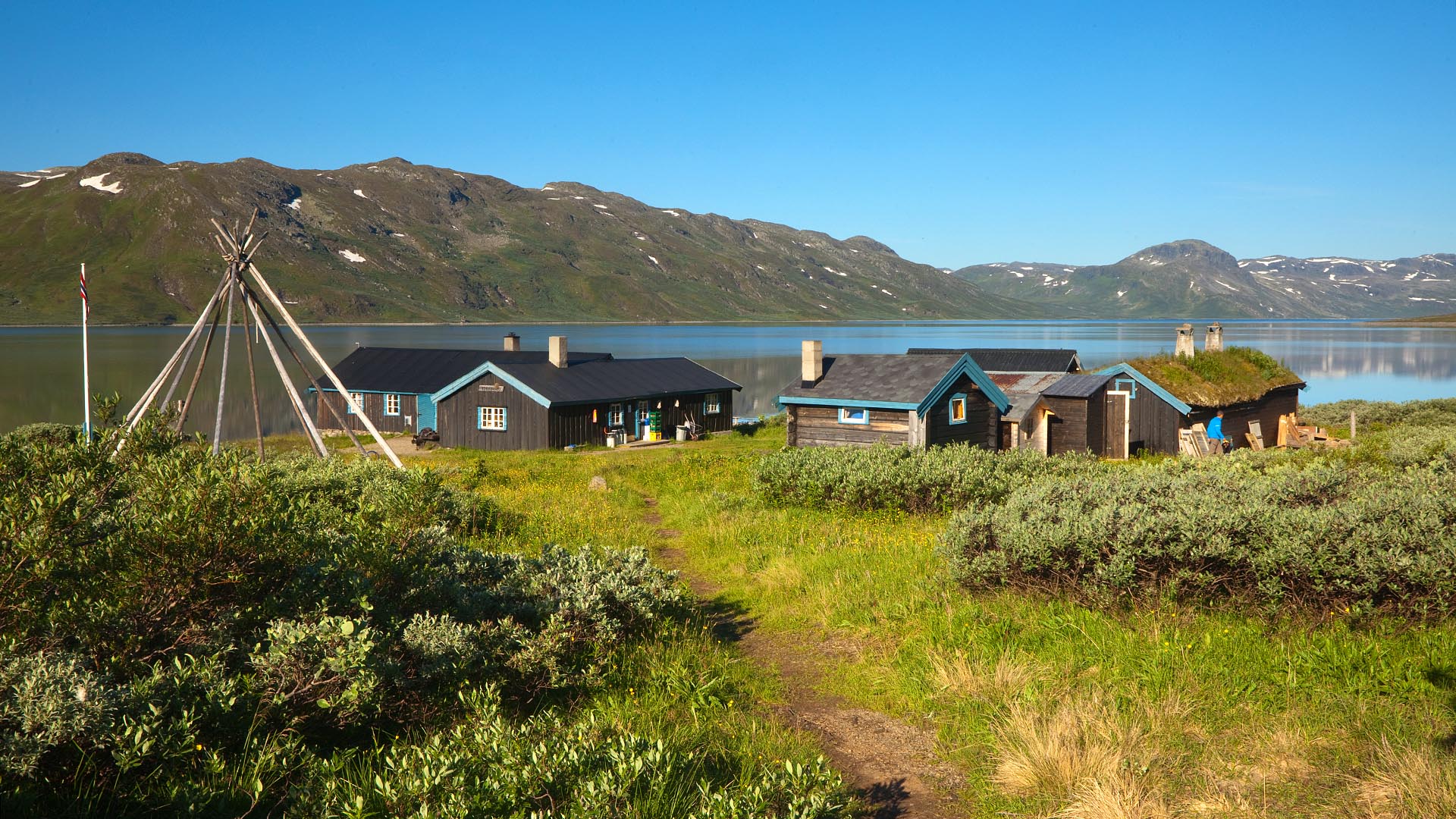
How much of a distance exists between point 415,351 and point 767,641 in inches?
1665

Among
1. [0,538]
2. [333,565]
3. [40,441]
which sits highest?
[40,441]

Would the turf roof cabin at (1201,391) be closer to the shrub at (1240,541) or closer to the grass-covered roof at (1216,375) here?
the grass-covered roof at (1216,375)

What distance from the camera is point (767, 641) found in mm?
10602

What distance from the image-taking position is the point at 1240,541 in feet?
31.1

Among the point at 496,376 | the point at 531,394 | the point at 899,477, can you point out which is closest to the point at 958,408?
the point at 899,477

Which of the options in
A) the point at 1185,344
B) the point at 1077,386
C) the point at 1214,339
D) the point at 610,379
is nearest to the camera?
the point at 1077,386

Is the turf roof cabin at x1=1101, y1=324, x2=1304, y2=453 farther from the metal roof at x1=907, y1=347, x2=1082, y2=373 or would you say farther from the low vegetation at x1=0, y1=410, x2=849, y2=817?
the low vegetation at x1=0, y1=410, x2=849, y2=817

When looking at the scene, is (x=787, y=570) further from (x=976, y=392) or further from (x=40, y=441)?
(x=976, y=392)

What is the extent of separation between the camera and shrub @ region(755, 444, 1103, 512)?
17.6 m

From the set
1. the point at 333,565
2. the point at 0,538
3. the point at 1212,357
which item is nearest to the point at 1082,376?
the point at 1212,357

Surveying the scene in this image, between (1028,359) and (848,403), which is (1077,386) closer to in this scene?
(1028,359)

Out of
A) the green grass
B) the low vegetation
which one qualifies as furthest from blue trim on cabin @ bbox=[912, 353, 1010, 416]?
the low vegetation

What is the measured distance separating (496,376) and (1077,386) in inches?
944

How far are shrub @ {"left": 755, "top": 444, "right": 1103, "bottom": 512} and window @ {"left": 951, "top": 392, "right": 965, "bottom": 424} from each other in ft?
37.4
